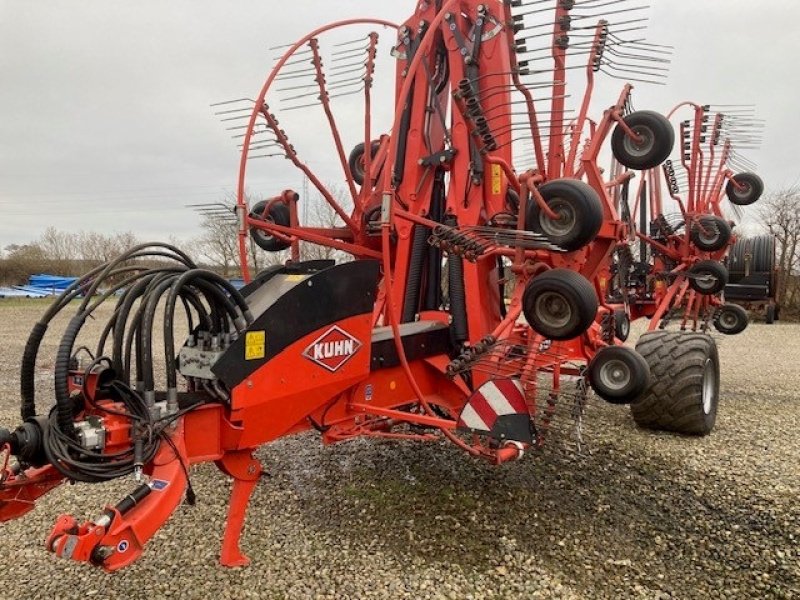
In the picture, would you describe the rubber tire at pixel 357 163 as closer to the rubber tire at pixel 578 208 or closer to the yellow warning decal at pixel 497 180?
the yellow warning decal at pixel 497 180

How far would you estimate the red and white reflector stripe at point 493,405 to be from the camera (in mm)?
3494

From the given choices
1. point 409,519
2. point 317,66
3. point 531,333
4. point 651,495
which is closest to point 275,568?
point 409,519

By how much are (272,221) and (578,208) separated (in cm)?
252

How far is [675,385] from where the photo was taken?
5281mm

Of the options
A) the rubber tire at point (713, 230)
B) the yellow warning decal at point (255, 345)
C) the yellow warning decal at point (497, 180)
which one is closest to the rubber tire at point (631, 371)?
the yellow warning decal at point (497, 180)

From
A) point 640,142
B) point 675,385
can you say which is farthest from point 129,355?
point 675,385

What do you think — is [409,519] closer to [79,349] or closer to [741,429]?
[79,349]

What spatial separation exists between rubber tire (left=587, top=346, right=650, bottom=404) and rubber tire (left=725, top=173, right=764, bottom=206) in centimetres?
559

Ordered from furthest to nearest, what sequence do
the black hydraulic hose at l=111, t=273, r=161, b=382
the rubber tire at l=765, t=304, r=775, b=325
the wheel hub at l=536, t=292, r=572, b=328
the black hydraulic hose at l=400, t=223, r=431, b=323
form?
the rubber tire at l=765, t=304, r=775, b=325, the black hydraulic hose at l=400, t=223, r=431, b=323, the wheel hub at l=536, t=292, r=572, b=328, the black hydraulic hose at l=111, t=273, r=161, b=382

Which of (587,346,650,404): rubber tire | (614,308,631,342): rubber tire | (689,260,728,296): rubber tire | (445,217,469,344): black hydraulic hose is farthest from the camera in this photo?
(689,260,728,296): rubber tire

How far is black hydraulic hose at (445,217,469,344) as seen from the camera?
4.19 meters

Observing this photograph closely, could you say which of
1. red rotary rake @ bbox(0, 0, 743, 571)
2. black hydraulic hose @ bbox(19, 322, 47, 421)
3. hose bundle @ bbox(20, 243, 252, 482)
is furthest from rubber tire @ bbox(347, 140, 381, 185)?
black hydraulic hose @ bbox(19, 322, 47, 421)

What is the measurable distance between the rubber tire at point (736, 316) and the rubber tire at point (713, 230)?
1120 mm

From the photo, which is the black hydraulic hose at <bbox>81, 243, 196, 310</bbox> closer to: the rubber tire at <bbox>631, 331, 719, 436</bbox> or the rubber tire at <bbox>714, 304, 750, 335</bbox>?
the rubber tire at <bbox>631, 331, 719, 436</bbox>
